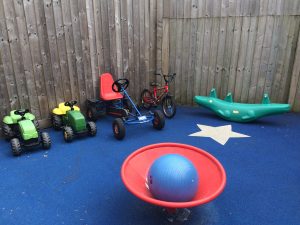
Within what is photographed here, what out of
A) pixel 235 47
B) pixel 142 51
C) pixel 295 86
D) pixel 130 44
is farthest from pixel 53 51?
pixel 295 86

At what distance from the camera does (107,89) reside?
203 inches

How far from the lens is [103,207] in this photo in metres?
2.63

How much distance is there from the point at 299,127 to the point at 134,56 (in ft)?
11.6

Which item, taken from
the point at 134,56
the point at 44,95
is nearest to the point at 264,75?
the point at 134,56

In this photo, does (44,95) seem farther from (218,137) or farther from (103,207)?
(218,137)

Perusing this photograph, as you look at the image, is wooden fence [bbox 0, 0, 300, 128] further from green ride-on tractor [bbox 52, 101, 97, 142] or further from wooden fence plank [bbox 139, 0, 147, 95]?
green ride-on tractor [bbox 52, 101, 97, 142]

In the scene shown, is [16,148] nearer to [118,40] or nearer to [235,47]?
[118,40]

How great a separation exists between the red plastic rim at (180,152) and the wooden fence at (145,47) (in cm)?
273

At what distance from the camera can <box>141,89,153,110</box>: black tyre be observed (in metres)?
5.66

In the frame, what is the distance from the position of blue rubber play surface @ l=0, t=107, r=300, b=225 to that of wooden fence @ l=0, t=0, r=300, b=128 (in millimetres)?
949

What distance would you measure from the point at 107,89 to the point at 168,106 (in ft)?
4.31

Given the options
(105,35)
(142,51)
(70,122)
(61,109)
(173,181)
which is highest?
(105,35)

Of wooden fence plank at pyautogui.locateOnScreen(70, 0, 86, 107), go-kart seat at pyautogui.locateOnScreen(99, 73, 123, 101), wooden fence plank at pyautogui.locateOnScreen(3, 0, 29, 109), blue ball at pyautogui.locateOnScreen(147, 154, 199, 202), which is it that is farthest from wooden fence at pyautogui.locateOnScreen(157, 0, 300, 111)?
blue ball at pyautogui.locateOnScreen(147, 154, 199, 202)

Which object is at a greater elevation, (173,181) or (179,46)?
(179,46)
